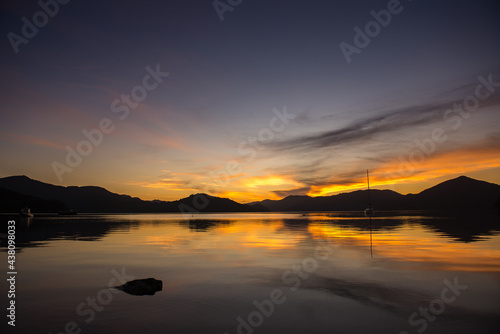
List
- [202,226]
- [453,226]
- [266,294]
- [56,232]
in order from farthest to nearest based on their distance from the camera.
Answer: [202,226] → [453,226] → [56,232] → [266,294]

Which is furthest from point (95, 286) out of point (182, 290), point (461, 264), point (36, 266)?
point (461, 264)

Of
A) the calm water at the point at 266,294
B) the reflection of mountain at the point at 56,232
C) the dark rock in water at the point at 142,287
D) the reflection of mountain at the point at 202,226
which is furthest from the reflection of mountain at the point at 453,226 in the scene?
the reflection of mountain at the point at 56,232

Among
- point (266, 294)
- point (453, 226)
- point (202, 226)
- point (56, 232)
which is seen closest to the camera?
point (266, 294)

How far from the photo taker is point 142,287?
16.1m

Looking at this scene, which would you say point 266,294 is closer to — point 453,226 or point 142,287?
point 142,287

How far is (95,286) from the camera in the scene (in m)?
17.5

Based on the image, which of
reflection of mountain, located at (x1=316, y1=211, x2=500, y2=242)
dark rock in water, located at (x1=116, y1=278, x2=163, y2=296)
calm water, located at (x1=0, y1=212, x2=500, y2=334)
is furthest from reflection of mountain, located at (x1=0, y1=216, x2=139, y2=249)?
reflection of mountain, located at (x1=316, y1=211, x2=500, y2=242)

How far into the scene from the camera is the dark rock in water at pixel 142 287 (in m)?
16.0

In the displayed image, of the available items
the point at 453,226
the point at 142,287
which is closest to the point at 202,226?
the point at 453,226

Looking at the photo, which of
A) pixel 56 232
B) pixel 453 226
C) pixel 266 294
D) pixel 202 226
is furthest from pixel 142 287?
pixel 453 226

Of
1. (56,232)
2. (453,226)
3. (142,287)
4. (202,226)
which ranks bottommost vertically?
(142,287)

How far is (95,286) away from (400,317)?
1537 cm

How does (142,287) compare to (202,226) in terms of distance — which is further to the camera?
(202,226)

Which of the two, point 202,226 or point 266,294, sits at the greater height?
point 202,226
